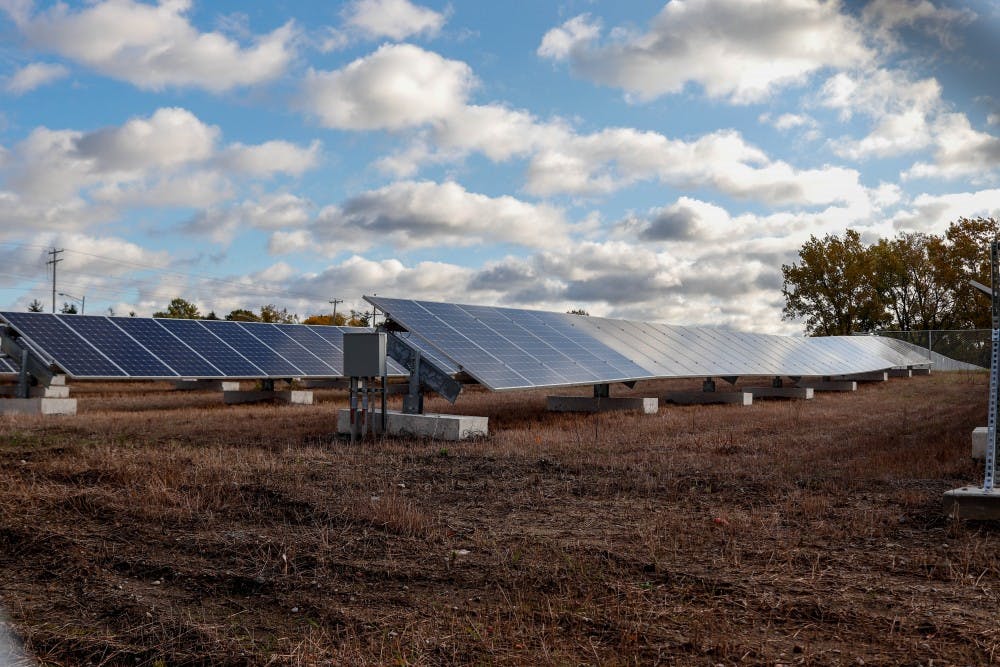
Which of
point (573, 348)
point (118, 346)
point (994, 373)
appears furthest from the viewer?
point (118, 346)

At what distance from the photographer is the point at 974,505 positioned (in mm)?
7562

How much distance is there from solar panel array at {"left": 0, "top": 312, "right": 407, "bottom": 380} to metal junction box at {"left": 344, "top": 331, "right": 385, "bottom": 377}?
9767 millimetres

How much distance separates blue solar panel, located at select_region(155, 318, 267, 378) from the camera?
79.9 feet

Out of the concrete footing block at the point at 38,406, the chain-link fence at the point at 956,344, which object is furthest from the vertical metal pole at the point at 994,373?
the chain-link fence at the point at 956,344

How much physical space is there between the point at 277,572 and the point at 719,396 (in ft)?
69.0

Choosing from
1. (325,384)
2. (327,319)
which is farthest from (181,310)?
(325,384)

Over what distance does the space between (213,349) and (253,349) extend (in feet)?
4.69

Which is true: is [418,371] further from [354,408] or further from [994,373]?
[994,373]

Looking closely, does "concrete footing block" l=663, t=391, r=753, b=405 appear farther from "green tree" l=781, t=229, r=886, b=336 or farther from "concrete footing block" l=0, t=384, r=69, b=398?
"green tree" l=781, t=229, r=886, b=336

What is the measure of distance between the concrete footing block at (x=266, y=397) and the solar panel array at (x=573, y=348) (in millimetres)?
7252

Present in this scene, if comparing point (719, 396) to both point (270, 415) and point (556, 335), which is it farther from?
point (270, 415)

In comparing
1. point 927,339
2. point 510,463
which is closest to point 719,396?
point 510,463

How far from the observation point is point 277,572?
6.18 m

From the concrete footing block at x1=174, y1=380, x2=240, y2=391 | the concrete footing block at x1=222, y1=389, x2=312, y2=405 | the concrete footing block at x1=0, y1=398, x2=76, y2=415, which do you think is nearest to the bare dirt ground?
the concrete footing block at x1=0, y1=398, x2=76, y2=415
